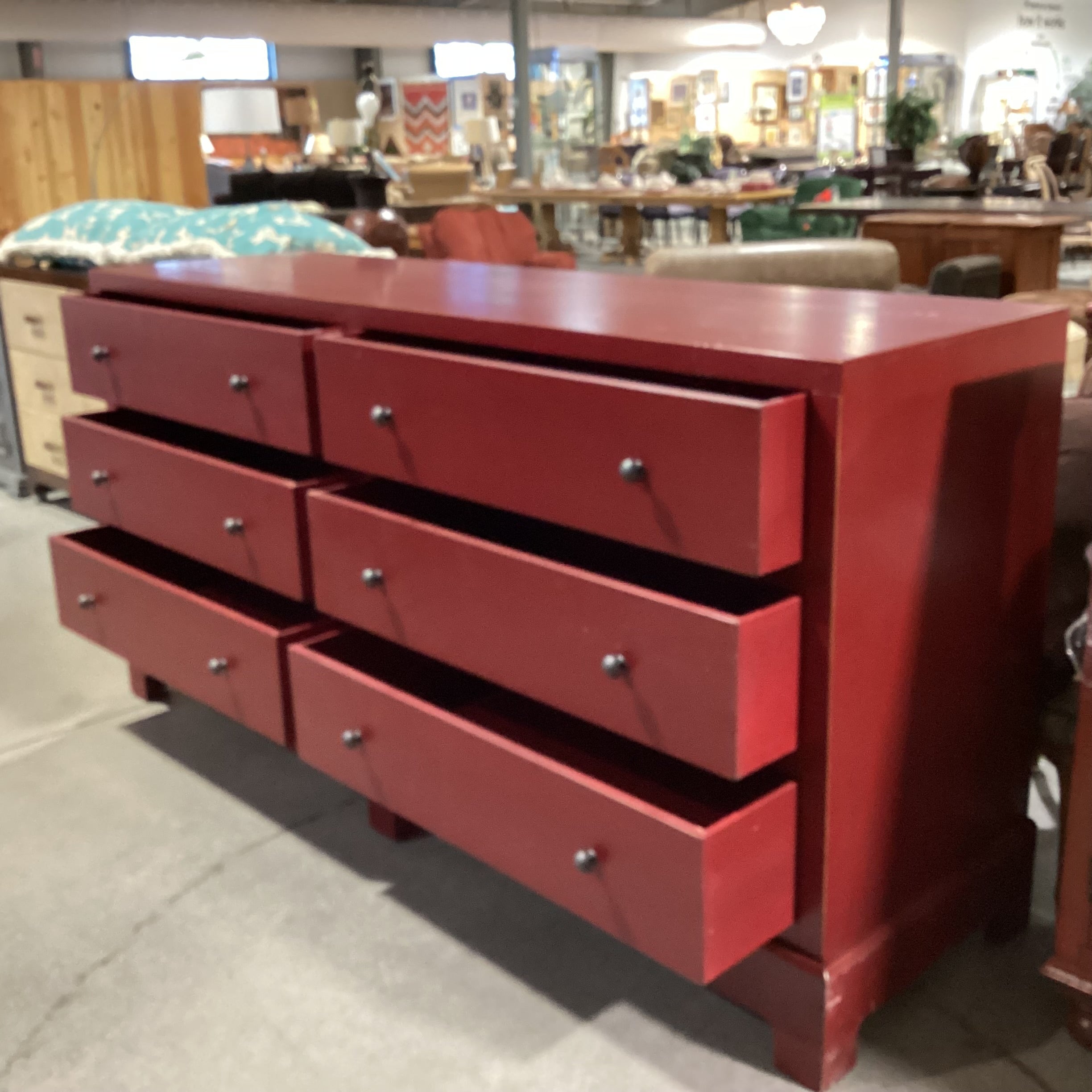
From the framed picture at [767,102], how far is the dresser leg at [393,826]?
1641 cm

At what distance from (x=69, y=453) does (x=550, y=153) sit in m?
12.8

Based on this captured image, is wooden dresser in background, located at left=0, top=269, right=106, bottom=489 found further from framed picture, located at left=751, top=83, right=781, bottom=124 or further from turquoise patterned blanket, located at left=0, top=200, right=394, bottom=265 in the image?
framed picture, located at left=751, top=83, right=781, bottom=124

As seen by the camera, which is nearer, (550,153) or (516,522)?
(516,522)

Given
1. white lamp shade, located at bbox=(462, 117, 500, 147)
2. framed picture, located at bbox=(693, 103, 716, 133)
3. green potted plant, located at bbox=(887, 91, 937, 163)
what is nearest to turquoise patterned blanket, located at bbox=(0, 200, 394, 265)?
green potted plant, located at bbox=(887, 91, 937, 163)

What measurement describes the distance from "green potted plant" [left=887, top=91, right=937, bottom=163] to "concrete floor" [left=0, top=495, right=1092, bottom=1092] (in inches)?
244

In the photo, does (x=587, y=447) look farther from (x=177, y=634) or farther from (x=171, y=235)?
(x=171, y=235)

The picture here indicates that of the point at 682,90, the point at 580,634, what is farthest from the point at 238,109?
the point at 682,90

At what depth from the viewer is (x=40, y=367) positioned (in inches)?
136

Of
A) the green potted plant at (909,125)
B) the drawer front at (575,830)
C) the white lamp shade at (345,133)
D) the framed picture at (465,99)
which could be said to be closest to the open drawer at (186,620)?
the drawer front at (575,830)

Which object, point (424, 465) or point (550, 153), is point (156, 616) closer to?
point (424, 465)

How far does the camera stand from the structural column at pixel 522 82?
30.0ft

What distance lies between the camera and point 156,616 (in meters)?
1.93

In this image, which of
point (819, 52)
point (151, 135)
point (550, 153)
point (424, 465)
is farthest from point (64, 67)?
point (424, 465)

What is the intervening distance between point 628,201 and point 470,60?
829 cm
